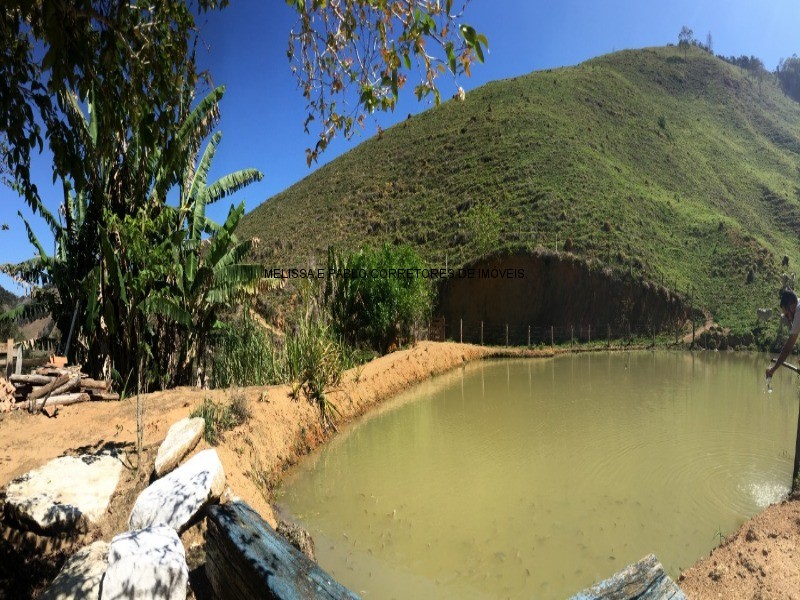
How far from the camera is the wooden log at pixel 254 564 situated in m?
2.37

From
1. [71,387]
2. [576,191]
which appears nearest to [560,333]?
[576,191]

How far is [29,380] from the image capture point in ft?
20.9

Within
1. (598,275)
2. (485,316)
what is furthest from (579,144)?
(485,316)

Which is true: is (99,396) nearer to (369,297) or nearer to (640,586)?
(640,586)

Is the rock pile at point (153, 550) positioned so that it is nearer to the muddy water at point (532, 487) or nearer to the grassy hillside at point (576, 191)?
the muddy water at point (532, 487)

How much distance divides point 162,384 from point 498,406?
23.0ft

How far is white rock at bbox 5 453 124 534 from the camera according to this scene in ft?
12.6

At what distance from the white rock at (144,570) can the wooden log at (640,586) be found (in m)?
2.55

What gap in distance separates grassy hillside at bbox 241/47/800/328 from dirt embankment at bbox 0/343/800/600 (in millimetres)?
12818

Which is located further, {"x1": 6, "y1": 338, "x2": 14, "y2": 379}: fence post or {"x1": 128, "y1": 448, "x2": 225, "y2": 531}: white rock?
{"x1": 6, "y1": 338, "x2": 14, "y2": 379}: fence post

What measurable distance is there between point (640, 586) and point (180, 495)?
357 cm

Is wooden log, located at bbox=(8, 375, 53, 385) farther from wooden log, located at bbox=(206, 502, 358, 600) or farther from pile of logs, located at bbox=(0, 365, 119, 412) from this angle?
wooden log, located at bbox=(206, 502, 358, 600)

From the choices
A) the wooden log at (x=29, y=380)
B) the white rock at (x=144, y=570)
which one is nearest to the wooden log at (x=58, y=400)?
the wooden log at (x=29, y=380)

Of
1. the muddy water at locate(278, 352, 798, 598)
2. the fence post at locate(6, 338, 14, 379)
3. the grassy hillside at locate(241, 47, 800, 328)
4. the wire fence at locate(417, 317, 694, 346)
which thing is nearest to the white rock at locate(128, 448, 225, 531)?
the muddy water at locate(278, 352, 798, 598)
